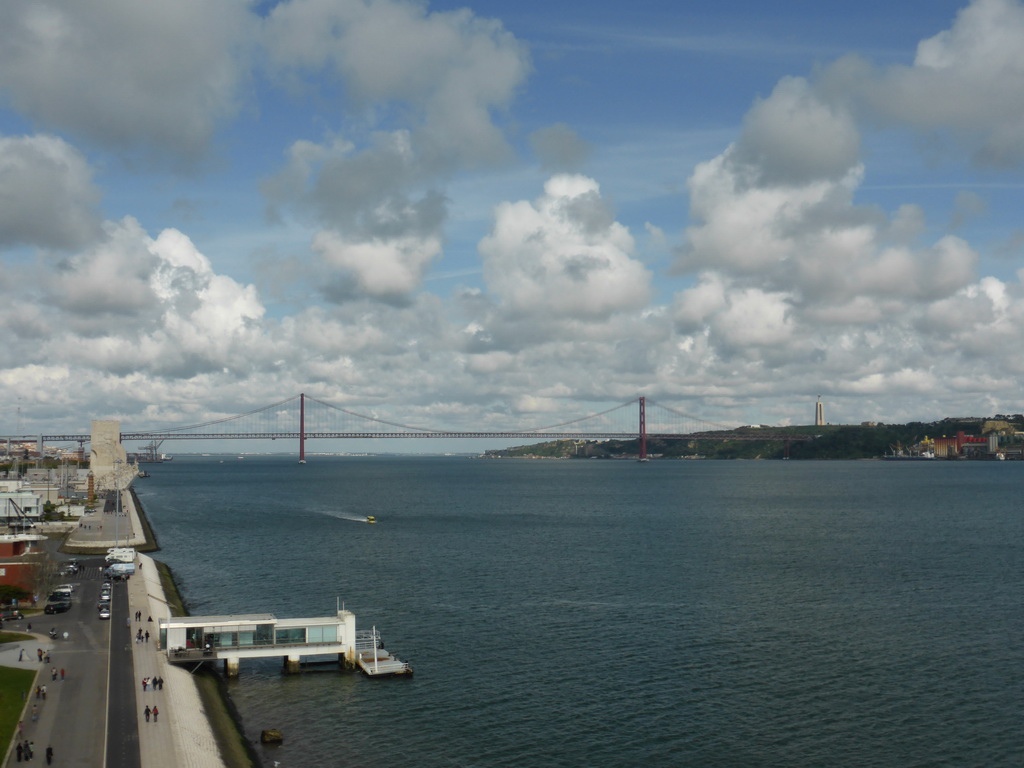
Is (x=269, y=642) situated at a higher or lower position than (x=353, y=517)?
higher

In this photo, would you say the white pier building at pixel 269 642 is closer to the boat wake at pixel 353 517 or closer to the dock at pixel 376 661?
the dock at pixel 376 661

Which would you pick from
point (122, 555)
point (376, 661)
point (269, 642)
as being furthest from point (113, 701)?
point (122, 555)

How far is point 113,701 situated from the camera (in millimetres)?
27781

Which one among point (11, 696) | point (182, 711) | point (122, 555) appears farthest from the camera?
point (122, 555)

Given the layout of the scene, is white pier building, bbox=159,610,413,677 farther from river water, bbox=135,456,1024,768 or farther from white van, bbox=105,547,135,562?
white van, bbox=105,547,135,562

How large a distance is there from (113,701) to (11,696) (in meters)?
2.99

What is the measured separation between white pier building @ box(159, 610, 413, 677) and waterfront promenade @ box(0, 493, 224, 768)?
96cm

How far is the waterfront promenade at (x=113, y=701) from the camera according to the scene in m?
23.8

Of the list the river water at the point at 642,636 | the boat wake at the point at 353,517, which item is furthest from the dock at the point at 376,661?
the boat wake at the point at 353,517

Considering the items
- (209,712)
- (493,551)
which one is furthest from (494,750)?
(493,551)

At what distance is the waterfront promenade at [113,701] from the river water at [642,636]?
2.29 m

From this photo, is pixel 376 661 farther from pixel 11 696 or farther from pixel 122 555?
pixel 122 555

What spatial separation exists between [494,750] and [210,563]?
131 feet

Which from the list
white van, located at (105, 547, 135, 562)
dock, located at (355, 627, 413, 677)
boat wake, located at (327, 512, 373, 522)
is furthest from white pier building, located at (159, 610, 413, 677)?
Result: boat wake, located at (327, 512, 373, 522)
